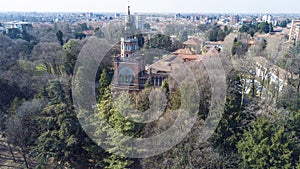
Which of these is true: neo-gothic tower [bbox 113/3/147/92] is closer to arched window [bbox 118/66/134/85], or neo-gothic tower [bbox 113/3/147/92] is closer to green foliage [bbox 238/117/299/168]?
arched window [bbox 118/66/134/85]

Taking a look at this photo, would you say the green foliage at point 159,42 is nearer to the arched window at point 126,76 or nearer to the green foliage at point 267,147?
the arched window at point 126,76

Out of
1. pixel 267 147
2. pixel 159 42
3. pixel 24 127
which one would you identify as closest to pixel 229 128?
pixel 267 147

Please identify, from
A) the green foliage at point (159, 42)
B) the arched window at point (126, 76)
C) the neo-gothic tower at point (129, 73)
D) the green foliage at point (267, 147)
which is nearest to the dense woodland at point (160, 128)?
the green foliage at point (267, 147)

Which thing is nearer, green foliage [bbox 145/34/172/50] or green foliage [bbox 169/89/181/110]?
green foliage [bbox 169/89/181/110]

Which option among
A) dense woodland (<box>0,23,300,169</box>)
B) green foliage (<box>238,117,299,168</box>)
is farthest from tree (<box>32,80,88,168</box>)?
green foliage (<box>238,117,299,168</box>)

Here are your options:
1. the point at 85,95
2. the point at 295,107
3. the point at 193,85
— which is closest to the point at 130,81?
the point at 85,95

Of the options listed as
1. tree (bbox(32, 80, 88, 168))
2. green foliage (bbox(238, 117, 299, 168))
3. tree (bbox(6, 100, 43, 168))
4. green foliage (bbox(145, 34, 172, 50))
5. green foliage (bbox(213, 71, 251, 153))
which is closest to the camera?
green foliage (bbox(238, 117, 299, 168))

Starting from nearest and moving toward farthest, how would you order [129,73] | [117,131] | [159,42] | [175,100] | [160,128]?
1. [117,131]
2. [160,128]
3. [175,100]
4. [129,73]
5. [159,42]

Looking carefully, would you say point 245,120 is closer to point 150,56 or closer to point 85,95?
point 85,95

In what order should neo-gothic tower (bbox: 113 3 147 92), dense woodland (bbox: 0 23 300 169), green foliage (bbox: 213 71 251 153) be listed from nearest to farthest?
dense woodland (bbox: 0 23 300 169) → green foliage (bbox: 213 71 251 153) → neo-gothic tower (bbox: 113 3 147 92)

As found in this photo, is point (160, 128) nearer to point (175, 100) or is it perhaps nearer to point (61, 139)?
point (175, 100)

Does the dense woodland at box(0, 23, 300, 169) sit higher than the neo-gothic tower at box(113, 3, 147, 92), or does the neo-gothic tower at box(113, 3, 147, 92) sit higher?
the neo-gothic tower at box(113, 3, 147, 92)
